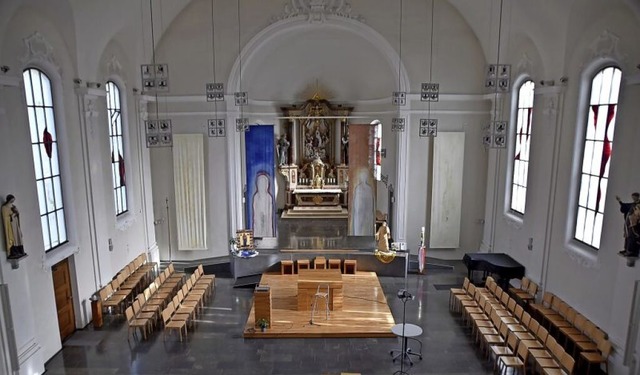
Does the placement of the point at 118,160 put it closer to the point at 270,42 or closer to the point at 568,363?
the point at 270,42

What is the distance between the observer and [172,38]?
1489 cm

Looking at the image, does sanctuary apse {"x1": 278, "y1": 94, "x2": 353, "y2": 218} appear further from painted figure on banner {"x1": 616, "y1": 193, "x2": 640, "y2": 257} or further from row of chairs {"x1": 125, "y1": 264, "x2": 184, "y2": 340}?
painted figure on banner {"x1": 616, "y1": 193, "x2": 640, "y2": 257}

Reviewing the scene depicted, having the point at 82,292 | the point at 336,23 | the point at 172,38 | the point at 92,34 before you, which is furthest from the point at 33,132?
the point at 336,23

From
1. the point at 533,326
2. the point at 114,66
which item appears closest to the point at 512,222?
the point at 533,326

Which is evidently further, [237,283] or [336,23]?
[336,23]

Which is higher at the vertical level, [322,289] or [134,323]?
[322,289]

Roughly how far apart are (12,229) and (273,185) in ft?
28.0

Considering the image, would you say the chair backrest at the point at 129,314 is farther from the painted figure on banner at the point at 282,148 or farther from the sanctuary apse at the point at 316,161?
the painted figure on banner at the point at 282,148

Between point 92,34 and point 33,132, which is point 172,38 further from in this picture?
point 33,132

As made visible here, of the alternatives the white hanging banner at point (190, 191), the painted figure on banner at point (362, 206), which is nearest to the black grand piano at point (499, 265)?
the painted figure on banner at point (362, 206)

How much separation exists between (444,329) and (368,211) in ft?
16.6

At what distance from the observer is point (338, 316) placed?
1147 cm

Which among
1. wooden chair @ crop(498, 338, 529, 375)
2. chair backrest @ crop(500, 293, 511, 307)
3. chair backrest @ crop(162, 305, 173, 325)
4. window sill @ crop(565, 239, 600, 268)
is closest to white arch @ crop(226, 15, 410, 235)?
chair backrest @ crop(500, 293, 511, 307)

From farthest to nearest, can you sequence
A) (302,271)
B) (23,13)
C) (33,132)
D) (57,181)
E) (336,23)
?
(336,23)
(302,271)
(57,181)
(33,132)
(23,13)
